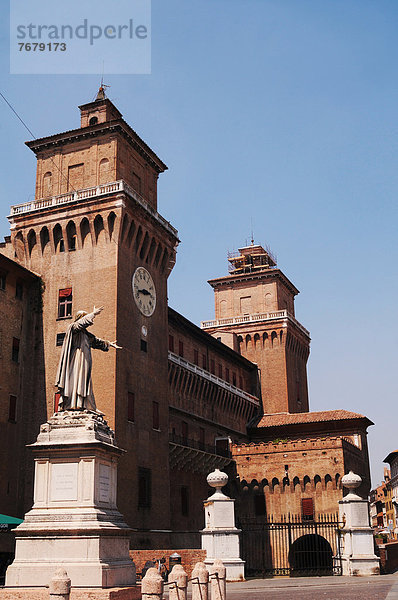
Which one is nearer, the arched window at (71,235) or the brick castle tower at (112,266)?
the brick castle tower at (112,266)

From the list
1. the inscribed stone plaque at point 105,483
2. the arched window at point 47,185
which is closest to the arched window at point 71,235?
the arched window at point 47,185

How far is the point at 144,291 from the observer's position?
40.5 m

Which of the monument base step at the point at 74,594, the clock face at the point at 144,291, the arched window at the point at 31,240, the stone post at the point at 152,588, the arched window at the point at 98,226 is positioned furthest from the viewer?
the arched window at the point at 31,240

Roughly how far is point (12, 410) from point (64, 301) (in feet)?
21.4

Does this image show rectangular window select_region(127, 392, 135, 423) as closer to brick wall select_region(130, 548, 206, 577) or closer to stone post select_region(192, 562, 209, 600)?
brick wall select_region(130, 548, 206, 577)

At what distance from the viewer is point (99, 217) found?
38.5 m

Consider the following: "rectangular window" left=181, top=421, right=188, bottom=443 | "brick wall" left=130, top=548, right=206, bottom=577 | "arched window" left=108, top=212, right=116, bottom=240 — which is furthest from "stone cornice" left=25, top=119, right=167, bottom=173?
"brick wall" left=130, top=548, right=206, bottom=577

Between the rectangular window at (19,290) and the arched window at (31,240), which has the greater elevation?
the arched window at (31,240)

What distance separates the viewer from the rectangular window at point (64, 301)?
1494 inches

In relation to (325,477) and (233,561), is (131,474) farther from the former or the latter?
(325,477)

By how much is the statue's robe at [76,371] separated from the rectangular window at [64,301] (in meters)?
21.7

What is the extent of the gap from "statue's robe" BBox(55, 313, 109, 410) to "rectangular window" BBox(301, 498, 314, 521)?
3542cm

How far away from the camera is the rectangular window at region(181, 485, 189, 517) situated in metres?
44.4

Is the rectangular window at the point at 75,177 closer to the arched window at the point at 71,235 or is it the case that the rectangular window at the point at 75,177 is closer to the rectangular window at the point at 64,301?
the arched window at the point at 71,235
